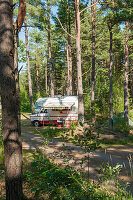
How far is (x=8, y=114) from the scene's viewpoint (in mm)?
2955

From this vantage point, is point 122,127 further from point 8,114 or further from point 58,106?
point 8,114

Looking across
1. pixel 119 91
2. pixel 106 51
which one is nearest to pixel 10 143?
pixel 119 91

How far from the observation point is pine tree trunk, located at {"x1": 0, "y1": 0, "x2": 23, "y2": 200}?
296cm

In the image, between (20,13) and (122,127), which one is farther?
(122,127)

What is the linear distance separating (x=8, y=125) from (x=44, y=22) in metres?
14.2

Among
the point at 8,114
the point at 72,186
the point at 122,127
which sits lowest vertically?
the point at 122,127

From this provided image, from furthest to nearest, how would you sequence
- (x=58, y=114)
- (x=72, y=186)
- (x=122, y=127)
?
(x=58, y=114)
(x=122, y=127)
(x=72, y=186)

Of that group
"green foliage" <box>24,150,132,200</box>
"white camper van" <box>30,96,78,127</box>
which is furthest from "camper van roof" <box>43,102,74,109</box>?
"green foliage" <box>24,150,132,200</box>

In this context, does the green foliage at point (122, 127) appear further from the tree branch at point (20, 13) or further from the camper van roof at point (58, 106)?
the tree branch at point (20, 13)

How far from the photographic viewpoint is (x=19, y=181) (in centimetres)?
305

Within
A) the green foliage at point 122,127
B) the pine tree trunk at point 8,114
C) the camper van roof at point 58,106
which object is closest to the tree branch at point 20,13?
the pine tree trunk at point 8,114

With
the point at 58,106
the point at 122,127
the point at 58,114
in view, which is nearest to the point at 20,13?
the point at 122,127

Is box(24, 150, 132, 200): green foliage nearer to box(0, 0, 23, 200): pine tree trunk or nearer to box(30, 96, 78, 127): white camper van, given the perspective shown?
box(0, 0, 23, 200): pine tree trunk

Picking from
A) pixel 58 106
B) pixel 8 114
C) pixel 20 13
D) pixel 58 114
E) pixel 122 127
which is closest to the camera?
pixel 8 114
